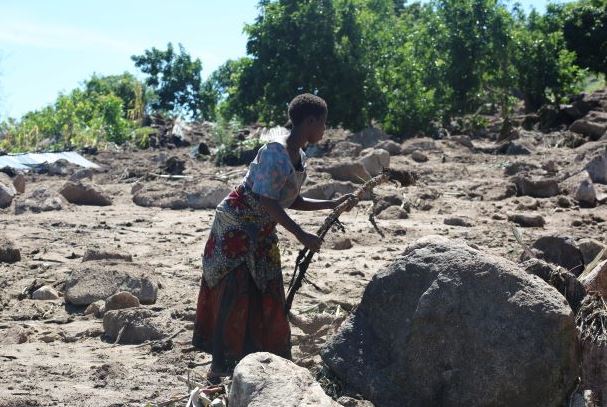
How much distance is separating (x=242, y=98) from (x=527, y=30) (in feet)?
24.6

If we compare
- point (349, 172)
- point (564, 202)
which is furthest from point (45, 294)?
point (349, 172)

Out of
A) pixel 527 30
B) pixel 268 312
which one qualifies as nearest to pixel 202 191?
pixel 268 312

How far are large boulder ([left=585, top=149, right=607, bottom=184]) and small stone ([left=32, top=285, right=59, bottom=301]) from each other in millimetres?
7046

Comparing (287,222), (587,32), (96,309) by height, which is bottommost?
(96,309)

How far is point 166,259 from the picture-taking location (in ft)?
27.3

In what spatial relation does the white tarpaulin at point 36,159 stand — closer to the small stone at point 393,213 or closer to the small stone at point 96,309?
the small stone at point 393,213

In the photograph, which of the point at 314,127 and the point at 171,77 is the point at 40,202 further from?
the point at 171,77

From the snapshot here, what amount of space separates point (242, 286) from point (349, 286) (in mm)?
2407

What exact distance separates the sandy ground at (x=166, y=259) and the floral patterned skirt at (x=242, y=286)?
0.24 m

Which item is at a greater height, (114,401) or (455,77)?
(455,77)

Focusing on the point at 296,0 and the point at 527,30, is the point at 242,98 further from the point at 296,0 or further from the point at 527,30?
the point at 527,30

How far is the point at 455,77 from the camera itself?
21781 mm

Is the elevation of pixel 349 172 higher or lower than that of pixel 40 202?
higher

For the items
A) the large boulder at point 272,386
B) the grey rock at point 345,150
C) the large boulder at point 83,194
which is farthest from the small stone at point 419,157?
the large boulder at point 272,386
